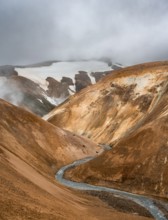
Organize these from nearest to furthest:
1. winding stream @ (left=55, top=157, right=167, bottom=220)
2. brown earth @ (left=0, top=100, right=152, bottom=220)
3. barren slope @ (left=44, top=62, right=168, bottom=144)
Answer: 1. brown earth @ (left=0, top=100, right=152, bottom=220)
2. winding stream @ (left=55, top=157, right=167, bottom=220)
3. barren slope @ (left=44, top=62, right=168, bottom=144)

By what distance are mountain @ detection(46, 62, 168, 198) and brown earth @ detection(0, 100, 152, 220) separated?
917 cm

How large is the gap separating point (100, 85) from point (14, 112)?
58753 millimetres

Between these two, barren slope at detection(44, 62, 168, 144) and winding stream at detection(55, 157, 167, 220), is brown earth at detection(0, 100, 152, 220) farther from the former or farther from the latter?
barren slope at detection(44, 62, 168, 144)

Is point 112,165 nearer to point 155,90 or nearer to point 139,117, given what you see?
point 139,117

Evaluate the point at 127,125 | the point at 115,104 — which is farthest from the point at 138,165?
the point at 115,104

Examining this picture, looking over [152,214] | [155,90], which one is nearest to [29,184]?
[152,214]

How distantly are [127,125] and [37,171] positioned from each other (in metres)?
51.0

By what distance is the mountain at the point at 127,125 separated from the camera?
6712 cm

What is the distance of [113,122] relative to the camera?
394ft

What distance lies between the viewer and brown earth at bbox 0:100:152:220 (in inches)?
1427

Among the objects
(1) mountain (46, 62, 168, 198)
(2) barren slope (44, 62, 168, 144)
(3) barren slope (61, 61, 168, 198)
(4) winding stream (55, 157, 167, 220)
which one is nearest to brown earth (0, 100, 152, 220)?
(4) winding stream (55, 157, 167, 220)

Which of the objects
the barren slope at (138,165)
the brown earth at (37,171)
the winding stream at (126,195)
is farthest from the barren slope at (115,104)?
the winding stream at (126,195)

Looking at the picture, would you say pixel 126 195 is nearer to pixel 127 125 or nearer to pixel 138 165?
pixel 138 165

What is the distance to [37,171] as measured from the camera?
65.6 metres
